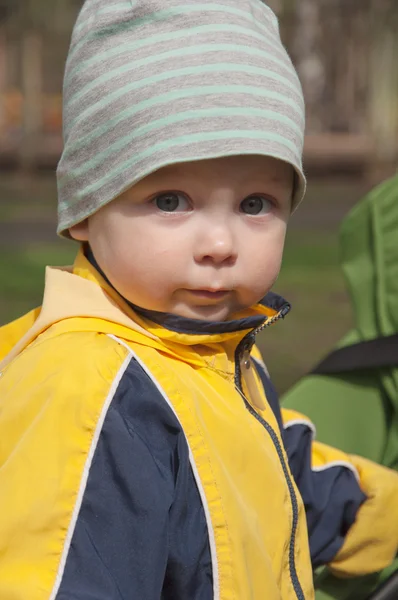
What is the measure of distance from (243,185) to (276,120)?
0.10 m

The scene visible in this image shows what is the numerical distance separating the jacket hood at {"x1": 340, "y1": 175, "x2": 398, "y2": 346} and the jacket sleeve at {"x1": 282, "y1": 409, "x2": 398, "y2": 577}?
0.35m

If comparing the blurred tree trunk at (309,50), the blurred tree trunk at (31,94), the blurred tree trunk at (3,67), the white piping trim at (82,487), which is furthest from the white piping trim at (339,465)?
the blurred tree trunk at (3,67)

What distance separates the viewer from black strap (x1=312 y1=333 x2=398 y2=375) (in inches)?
79.6

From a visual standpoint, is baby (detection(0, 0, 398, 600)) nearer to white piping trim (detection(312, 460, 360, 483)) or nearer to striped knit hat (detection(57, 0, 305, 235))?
striped knit hat (detection(57, 0, 305, 235))

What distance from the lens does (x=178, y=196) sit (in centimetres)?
138

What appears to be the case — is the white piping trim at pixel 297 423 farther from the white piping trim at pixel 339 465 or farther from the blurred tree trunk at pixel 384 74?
the blurred tree trunk at pixel 384 74

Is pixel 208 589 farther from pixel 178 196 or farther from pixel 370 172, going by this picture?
pixel 370 172

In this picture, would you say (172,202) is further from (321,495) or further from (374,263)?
(374,263)

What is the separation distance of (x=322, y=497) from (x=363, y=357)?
15.0 inches

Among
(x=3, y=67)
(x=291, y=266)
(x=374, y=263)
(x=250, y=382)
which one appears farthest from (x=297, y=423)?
(x=3, y=67)

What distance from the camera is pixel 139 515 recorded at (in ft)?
4.16

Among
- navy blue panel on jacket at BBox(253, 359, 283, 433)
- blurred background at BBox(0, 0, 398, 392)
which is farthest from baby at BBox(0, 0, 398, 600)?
blurred background at BBox(0, 0, 398, 392)

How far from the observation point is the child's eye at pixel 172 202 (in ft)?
4.51

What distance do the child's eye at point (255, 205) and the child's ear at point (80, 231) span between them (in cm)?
24
